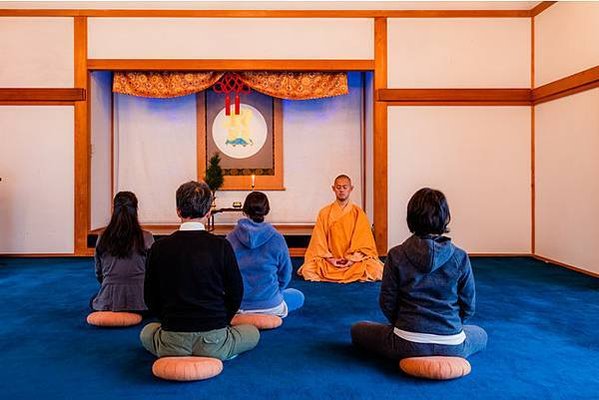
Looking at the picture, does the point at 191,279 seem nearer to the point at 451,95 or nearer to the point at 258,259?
Answer: the point at 258,259

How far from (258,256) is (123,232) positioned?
0.78m

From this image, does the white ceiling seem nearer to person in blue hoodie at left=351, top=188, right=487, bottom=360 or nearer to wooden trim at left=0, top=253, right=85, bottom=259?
wooden trim at left=0, top=253, right=85, bottom=259

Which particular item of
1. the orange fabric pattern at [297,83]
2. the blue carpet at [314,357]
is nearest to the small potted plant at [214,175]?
the orange fabric pattern at [297,83]

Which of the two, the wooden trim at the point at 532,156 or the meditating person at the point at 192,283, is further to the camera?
the wooden trim at the point at 532,156

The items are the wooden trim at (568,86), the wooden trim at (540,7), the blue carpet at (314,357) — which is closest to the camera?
the blue carpet at (314,357)

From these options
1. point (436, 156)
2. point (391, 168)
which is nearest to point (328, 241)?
point (391, 168)

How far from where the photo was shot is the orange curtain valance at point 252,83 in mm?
5863

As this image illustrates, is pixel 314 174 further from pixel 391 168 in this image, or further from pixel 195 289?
pixel 195 289

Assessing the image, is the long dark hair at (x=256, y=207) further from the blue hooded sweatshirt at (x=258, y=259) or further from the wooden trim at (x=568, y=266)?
the wooden trim at (x=568, y=266)

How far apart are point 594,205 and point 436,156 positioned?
5.50 ft

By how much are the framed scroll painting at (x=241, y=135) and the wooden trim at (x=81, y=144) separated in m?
1.51

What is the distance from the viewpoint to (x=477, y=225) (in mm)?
5734

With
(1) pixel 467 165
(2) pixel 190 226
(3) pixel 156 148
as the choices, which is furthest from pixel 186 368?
(3) pixel 156 148

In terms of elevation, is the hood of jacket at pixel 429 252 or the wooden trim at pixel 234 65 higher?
the wooden trim at pixel 234 65
